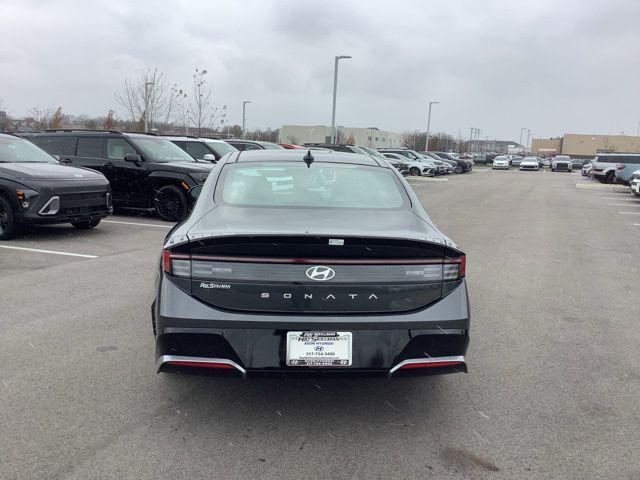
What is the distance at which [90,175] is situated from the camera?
368 inches

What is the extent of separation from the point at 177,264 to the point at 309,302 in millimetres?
744

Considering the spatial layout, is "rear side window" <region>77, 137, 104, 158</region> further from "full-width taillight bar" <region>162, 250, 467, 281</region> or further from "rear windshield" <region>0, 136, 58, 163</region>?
"full-width taillight bar" <region>162, 250, 467, 281</region>

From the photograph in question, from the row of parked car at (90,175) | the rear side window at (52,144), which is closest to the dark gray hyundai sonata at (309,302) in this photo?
the row of parked car at (90,175)

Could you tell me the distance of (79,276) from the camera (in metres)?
6.52

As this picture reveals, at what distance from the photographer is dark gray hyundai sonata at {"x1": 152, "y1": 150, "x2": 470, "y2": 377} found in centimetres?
297

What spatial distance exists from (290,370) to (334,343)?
27 cm

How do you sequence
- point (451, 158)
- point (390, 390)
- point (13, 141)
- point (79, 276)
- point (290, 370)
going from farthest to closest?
1. point (451, 158)
2. point (13, 141)
3. point (79, 276)
4. point (390, 390)
5. point (290, 370)

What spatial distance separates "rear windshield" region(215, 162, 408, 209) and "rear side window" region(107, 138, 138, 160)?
26.1ft

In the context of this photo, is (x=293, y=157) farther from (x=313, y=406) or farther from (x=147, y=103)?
(x=147, y=103)

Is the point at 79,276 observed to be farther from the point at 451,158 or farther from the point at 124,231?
the point at 451,158

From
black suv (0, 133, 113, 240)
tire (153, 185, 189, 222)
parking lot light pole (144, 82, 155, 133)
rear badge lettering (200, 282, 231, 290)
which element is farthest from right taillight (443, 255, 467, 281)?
parking lot light pole (144, 82, 155, 133)

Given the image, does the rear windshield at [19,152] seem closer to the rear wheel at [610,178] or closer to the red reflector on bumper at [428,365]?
the red reflector on bumper at [428,365]

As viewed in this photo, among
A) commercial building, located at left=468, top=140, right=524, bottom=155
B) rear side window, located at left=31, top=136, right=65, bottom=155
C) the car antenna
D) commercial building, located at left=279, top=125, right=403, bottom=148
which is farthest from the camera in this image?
commercial building, located at left=468, top=140, right=524, bottom=155

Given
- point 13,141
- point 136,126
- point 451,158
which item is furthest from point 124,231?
point 451,158
